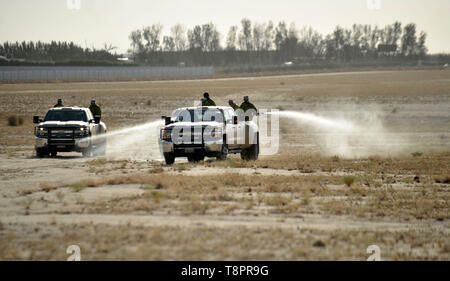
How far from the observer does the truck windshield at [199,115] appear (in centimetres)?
2205

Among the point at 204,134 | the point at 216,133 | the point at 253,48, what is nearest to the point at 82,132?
the point at 204,134

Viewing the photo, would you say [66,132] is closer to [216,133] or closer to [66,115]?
[66,115]

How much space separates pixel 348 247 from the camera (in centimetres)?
966

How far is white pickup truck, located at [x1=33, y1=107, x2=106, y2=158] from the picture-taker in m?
→ 24.6

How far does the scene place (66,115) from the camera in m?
26.1

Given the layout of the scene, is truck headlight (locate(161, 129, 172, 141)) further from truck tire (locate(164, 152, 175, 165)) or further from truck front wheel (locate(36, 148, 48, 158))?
truck front wheel (locate(36, 148, 48, 158))

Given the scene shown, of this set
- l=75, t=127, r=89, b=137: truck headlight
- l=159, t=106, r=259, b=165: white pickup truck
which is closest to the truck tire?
l=159, t=106, r=259, b=165: white pickup truck

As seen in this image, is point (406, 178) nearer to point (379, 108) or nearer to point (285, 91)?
point (379, 108)

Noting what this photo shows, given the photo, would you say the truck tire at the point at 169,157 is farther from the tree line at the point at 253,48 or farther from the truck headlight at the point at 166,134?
the tree line at the point at 253,48

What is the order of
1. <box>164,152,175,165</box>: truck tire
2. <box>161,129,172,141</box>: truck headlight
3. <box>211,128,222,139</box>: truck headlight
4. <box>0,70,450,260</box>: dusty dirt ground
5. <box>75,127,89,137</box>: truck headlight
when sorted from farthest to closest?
<box>75,127,89,137</box>: truck headlight → <box>164,152,175,165</box>: truck tire → <box>211,128,222,139</box>: truck headlight → <box>161,129,172,141</box>: truck headlight → <box>0,70,450,260</box>: dusty dirt ground

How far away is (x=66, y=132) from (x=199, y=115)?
510 cm

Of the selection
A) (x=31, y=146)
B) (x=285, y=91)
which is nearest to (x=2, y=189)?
(x=31, y=146)

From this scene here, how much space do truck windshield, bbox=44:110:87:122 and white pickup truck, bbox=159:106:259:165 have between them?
513 centimetres

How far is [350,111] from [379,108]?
82.3 inches
